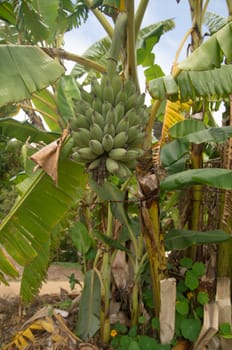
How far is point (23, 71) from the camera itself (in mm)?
2082

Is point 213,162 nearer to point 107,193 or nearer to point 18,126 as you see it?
point 107,193

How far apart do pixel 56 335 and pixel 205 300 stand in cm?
118

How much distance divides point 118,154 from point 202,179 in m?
0.70

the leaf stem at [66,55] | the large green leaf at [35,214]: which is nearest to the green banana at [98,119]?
the leaf stem at [66,55]

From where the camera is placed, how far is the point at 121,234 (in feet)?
9.94

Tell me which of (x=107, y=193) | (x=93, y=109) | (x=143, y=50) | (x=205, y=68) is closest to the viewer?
(x=93, y=109)

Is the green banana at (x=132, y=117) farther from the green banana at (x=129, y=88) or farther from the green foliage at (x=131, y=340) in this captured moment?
the green foliage at (x=131, y=340)

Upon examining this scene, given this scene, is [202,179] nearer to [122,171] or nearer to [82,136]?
[122,171]

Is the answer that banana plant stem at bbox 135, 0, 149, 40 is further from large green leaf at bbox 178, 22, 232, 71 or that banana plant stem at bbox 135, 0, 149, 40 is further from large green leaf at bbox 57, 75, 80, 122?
large green leaf at bbox 57, 75, 80, 122

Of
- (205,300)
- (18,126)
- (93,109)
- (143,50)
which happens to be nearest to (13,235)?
(18,126)

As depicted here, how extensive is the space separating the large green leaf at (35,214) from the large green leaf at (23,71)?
0.58 m

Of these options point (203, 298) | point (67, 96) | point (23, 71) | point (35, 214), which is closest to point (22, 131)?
point (67, 96)

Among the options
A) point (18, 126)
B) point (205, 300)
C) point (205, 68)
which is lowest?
point (205, 300)

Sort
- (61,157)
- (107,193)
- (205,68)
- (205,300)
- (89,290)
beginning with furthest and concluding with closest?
(89,290)
(205,300)
(107,193)
(61,157)
(205,68)
